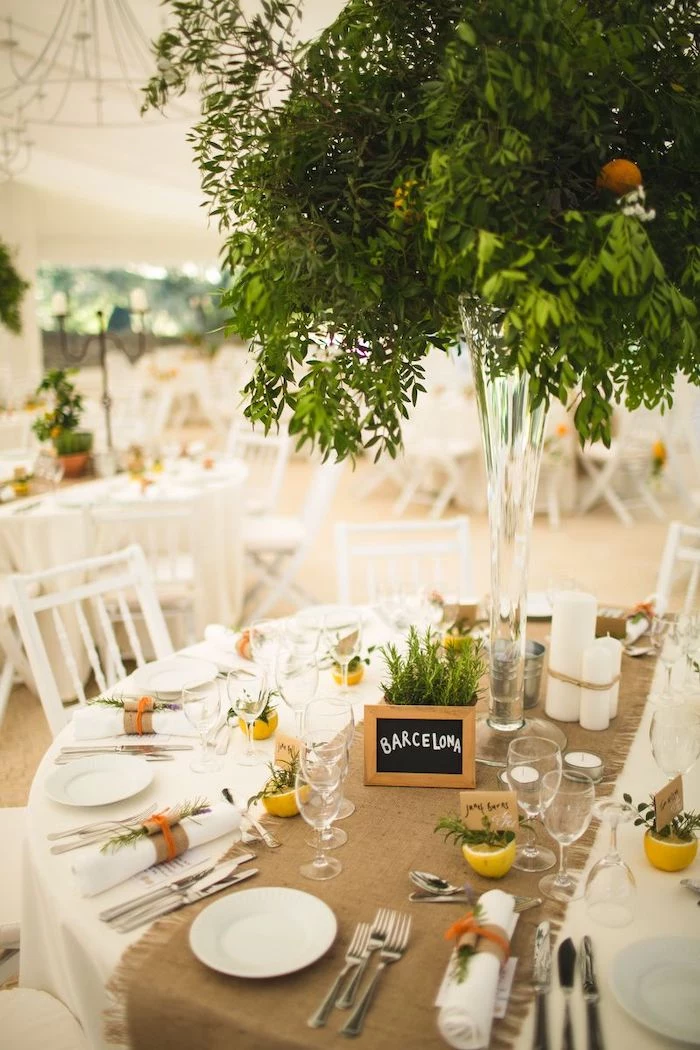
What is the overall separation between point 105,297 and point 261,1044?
13707mm

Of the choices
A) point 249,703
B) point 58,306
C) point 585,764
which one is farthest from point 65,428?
point 585,764

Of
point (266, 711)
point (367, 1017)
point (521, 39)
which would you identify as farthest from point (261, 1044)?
point (521, 39)

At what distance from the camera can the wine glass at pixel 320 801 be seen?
51.9 inches

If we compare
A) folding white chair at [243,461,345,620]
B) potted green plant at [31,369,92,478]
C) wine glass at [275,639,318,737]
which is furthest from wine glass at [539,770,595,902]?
potted green plant at [31,369,92,478]

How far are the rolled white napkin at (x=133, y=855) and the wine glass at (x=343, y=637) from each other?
22.8 inches

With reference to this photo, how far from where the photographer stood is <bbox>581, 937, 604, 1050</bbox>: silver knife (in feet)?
3.33

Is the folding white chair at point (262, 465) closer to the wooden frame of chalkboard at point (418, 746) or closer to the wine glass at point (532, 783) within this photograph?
the wooden frame of chalkboard at point (418, 746)

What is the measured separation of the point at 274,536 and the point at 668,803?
3254mm

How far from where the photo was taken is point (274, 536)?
4.50 meters

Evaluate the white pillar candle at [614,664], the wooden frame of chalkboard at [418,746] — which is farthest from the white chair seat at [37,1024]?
the white pillar candle at [614,664]

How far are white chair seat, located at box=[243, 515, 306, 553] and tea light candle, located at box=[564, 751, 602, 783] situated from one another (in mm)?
2905

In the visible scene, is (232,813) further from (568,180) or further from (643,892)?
(568,180)

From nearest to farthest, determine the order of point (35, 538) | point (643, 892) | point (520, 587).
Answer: point (643, 892)
point (520, 587)
point (35, 538)

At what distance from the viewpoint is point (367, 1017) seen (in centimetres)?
105
